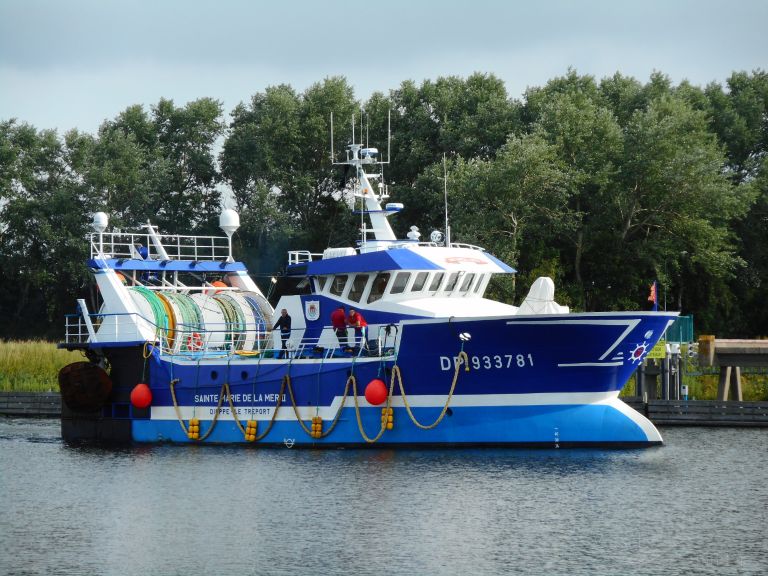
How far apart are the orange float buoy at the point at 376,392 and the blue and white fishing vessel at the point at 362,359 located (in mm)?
48

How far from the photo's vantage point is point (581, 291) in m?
52.0

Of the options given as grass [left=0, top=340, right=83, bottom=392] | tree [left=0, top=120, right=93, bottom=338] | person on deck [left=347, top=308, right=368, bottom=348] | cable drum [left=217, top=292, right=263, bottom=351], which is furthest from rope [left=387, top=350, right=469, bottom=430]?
tree [left=0, top=120, right=93, bottom=338]

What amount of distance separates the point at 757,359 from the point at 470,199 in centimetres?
1552

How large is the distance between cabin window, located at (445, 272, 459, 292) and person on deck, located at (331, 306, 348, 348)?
257cm

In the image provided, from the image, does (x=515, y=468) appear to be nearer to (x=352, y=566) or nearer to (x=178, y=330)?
(x=352, y=566)

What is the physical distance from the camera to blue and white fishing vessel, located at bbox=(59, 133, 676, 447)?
27.7 meters

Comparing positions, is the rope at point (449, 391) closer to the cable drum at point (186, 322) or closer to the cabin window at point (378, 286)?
the cabin window at point (378, 286)

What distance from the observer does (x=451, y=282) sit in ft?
101

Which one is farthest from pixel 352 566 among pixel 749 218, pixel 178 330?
pixel 749 218

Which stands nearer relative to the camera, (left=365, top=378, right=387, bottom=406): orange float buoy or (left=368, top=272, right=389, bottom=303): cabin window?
(left=365, top=378, right=387, bottom=406): orange float buoy

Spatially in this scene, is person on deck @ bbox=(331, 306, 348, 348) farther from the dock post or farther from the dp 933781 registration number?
the dock post

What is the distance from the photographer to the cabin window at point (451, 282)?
30625 millimetres

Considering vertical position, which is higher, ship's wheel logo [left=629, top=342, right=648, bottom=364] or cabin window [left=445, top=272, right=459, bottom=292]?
cabin window [left=445, top=272, right=459, bottom=292]

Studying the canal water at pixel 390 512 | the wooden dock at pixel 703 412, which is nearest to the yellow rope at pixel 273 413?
the canal water at pixel 390 512
